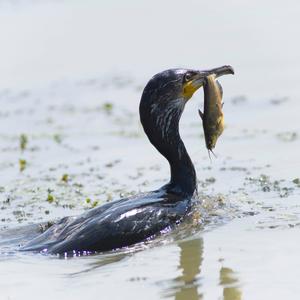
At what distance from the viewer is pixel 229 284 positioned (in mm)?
8109

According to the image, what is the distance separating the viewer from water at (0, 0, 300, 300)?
340 inches

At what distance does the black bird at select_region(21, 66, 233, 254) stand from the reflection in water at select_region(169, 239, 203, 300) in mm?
439

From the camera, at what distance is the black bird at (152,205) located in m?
9.56

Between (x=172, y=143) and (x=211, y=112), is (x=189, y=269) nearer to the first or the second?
(x=172, y=143)

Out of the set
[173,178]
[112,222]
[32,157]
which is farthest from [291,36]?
[112,222]

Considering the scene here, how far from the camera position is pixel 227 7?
1997cm

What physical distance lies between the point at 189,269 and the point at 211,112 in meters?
2.35

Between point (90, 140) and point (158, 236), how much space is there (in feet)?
16.1

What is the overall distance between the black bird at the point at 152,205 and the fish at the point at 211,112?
93 millimetres

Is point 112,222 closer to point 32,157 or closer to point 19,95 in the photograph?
point 32,157

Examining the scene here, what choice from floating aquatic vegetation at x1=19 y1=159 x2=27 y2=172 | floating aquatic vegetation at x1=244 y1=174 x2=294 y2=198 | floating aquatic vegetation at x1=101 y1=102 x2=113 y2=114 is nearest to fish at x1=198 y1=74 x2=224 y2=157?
floating aquatic vegetation at x1=244 y1=174 x2=294 y2=198

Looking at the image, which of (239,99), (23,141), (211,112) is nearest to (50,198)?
(211,112)

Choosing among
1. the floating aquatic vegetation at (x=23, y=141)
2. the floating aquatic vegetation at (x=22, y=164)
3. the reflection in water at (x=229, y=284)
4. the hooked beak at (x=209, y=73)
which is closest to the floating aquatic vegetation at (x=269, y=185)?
the hooked beak at (x=209, y=73)

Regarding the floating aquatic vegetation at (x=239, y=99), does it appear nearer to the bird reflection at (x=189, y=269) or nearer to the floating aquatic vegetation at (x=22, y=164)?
the floating aquatic vegetation at (x=22, y=164)
